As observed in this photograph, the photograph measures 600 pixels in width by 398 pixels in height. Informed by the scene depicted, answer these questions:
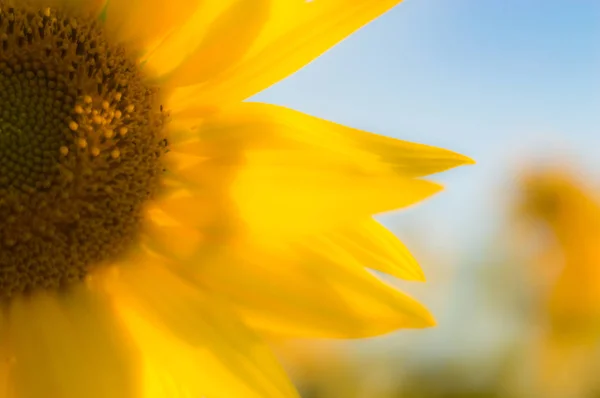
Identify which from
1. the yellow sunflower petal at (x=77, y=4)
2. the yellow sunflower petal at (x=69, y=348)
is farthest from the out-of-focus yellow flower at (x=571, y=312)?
the yellow sunflower petal at (x=77, y=4)

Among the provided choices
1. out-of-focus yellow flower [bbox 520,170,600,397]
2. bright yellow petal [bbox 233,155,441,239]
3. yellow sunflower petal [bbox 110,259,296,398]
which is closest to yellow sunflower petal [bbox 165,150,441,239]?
bright yellow petal [bbox 233,155,441,239]

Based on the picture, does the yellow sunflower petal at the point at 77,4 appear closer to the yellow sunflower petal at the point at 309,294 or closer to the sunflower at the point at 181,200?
the sunflower at the point at 181,200

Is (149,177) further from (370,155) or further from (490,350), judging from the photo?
(490,350)

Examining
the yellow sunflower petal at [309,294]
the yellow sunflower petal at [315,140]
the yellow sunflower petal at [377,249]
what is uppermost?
the yellow sunflower petal at [315,140]

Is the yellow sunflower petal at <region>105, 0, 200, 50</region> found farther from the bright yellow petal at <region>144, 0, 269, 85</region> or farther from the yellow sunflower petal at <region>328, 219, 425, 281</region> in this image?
the yellow sunflower petal at <region>328, 219, 425, 281</region>

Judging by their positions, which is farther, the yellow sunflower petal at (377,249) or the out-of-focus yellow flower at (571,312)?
the out-of-focus yellow flower at (571,312)

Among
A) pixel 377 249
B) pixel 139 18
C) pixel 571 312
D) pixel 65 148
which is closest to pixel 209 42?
pixel 139 18

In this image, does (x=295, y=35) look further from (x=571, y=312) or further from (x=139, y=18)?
(x=571, y=312)
